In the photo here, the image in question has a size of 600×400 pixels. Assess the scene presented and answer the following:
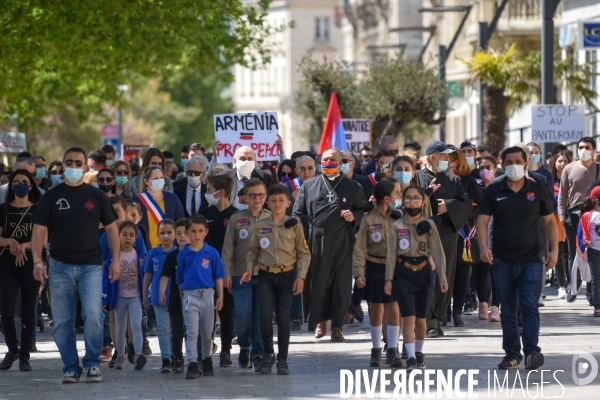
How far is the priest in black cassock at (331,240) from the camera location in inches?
579

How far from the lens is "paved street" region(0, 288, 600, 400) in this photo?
11211 millimetres

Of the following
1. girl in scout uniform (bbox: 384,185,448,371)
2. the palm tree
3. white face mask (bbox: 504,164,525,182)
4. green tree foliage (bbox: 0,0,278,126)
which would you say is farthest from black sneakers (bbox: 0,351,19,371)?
the palm tree

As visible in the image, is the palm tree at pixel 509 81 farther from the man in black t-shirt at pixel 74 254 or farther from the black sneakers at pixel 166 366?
the man in black t-shirt at pixel 74 254

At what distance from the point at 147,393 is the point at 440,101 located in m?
23.3

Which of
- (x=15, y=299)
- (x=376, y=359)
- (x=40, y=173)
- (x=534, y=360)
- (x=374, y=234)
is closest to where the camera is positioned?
(x=534, y=360)

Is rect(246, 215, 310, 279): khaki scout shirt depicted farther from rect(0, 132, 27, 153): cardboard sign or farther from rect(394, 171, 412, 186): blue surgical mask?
rect(0, 132, 27, 153): cardboard sign

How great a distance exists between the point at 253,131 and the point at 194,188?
353 centimetres

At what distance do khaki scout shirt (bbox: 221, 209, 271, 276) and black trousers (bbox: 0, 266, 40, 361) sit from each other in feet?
6.53

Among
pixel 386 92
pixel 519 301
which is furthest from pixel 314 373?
pixel 386 92

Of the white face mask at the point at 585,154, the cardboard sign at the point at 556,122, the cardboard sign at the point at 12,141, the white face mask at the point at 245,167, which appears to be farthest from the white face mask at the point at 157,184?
the cardboard sign at the point at 12,141

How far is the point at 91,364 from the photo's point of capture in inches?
479

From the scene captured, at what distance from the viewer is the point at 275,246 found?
12.4m

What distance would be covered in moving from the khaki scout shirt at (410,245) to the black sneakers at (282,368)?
1139mm

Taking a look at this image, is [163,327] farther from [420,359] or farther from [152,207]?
[420,359]
